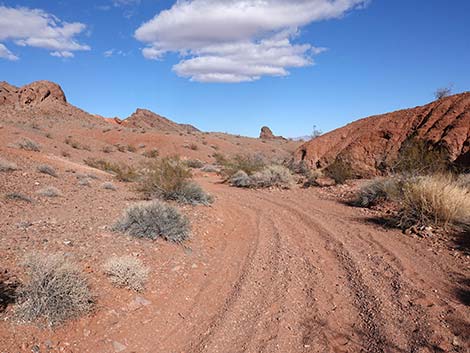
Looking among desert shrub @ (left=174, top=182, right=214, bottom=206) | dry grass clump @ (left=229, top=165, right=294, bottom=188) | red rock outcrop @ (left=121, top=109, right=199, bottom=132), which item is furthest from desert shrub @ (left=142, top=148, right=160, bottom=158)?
red rock outcrop @ (left=121, top=109, right=199, bottom=132)

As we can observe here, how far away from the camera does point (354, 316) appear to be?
4402mm

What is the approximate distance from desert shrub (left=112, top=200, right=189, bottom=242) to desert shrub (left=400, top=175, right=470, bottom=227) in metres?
4.68

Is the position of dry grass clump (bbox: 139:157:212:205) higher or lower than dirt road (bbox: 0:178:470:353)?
higher

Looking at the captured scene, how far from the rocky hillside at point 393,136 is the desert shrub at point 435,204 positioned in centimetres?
499

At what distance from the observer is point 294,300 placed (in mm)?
4852

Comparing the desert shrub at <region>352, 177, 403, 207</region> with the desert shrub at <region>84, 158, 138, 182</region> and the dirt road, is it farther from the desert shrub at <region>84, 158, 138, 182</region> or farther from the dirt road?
the desert shrub at <region>84, 158, 138, 182</region>

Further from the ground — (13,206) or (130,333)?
(13,206)

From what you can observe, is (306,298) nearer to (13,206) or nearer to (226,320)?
(226,320)

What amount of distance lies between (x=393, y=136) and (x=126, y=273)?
13062 mm

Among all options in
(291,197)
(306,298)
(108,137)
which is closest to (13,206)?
(306,298)

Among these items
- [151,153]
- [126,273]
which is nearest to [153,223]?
[126,273]

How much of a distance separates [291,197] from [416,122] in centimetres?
663

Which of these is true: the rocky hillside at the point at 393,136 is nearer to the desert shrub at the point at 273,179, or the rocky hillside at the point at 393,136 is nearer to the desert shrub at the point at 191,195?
the desert shrub at the point at 273,179

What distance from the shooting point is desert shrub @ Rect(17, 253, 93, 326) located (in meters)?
4.01
